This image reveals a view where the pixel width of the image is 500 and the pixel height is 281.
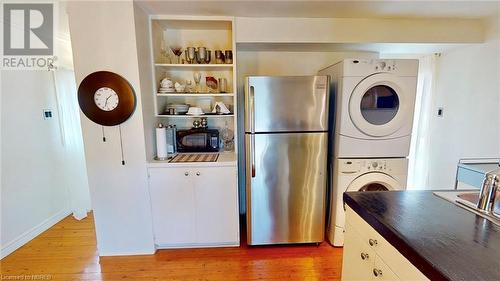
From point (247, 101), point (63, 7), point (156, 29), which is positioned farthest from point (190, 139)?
point (63, 7)

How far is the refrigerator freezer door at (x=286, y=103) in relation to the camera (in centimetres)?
199

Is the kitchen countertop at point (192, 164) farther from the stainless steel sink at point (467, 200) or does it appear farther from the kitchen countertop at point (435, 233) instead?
the stainless steel sink at point (467, 200)

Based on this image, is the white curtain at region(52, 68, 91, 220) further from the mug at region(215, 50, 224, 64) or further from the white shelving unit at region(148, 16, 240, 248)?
the mug at region(215, 50, 224, 64)

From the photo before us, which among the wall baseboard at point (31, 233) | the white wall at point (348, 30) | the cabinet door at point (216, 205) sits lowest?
the wall baseboard at point (31, 233)

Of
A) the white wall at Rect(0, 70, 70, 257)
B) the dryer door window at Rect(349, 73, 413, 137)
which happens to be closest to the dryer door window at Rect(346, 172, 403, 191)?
the dryer door window at Rect(349, 73, 413, 137)

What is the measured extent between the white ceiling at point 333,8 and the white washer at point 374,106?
1.42 feet

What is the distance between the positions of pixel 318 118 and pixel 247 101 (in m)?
0.64

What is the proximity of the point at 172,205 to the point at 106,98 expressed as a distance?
1079mm

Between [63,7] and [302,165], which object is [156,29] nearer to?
[63,7]

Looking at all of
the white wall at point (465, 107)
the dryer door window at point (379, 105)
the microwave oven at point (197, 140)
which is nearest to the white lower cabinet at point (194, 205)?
the microwave oven at point (197, 140)

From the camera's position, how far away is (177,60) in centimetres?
242

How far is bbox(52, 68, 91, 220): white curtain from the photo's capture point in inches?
108

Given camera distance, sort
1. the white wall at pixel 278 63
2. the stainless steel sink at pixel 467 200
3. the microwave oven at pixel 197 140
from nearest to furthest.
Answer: the stainless steel sink at pixel 467 200, the microwave oven at pixel 197 140, the white wall at pixel 278 63

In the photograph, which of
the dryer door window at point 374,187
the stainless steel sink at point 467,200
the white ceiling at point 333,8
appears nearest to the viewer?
the stainless steel sink at point 467,200
